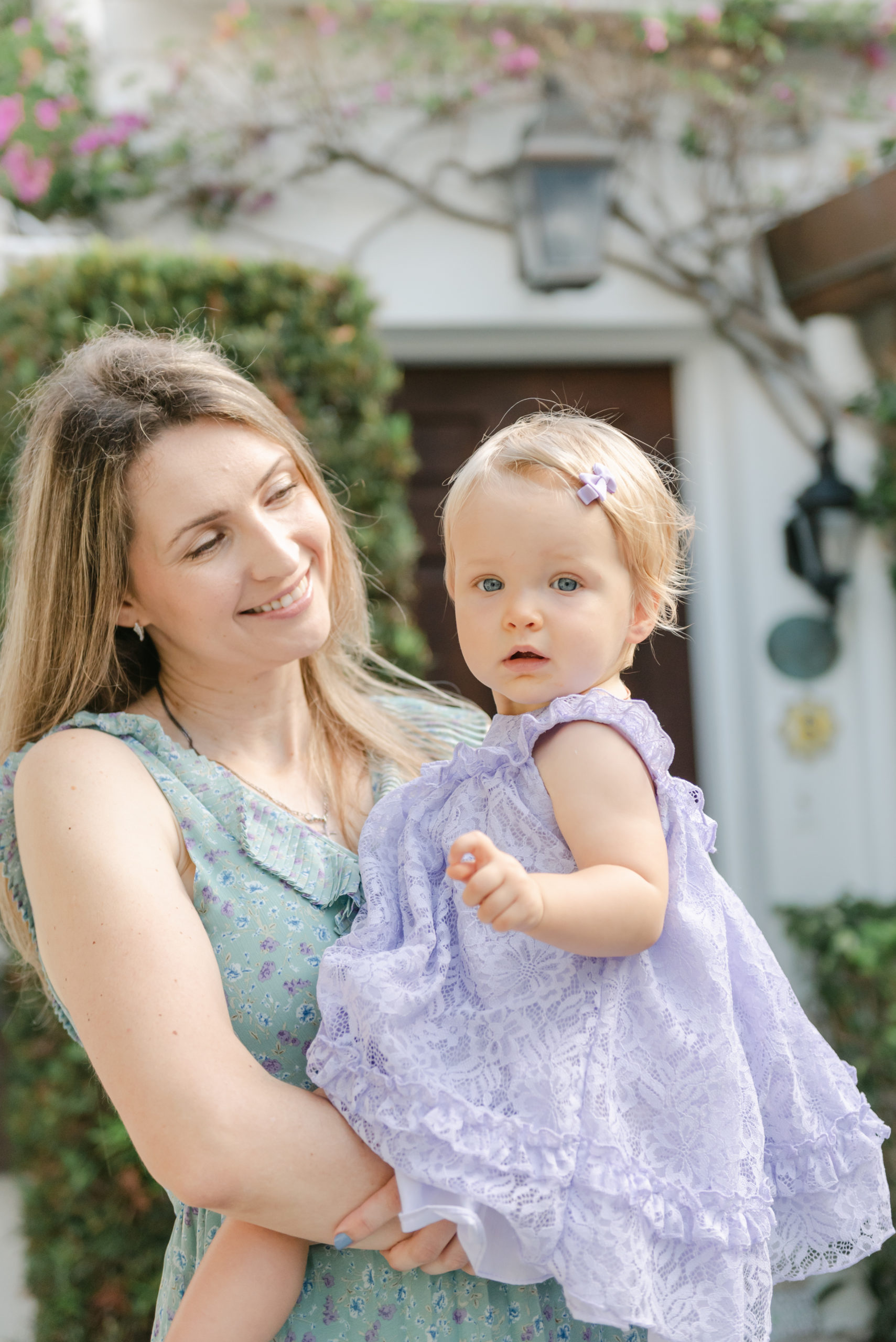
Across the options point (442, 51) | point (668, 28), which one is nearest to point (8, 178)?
point (442, 51)

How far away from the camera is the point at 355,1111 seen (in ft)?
4.03

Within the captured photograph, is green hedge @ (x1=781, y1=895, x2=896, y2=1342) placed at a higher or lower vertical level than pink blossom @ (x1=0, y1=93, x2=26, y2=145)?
lower

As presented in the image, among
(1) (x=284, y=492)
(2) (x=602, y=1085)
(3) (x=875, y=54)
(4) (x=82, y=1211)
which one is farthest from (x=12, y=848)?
(3) (x=875, y=54)

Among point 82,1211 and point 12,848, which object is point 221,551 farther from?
point 82,1211

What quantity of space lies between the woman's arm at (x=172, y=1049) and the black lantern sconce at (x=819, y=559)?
3.27 metres

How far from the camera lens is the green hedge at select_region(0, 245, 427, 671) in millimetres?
2953

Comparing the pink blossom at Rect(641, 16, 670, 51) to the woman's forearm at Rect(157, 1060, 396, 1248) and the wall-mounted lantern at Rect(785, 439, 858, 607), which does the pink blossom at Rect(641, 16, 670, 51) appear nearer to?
the wall-mounted lantern at Rect(785, 439, 858, 607)

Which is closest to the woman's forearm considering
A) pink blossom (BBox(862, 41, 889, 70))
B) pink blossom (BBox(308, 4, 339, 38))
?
pink blossom (BBox(308, 4, 339, 38))

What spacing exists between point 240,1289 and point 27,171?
3506 millimetres

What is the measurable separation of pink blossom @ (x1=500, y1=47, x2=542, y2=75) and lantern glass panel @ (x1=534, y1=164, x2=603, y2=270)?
0.44 metres

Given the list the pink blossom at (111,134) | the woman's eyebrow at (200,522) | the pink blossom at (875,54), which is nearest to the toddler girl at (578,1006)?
the woman's eyebrow at (200,522)

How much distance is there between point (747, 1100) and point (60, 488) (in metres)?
1.13

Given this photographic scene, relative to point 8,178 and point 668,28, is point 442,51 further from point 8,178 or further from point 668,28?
point 8,178

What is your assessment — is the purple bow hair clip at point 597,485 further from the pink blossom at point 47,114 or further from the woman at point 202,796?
the pink blossom at point 47,114
